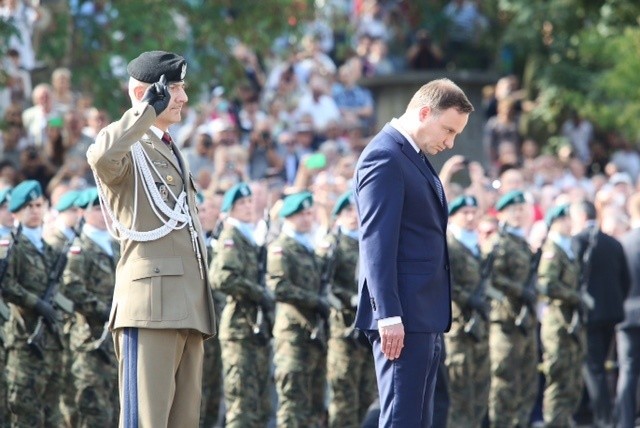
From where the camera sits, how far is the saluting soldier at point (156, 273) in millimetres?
6867

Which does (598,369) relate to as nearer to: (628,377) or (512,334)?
(628,377)

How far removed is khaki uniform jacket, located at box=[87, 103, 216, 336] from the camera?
6.86 meters

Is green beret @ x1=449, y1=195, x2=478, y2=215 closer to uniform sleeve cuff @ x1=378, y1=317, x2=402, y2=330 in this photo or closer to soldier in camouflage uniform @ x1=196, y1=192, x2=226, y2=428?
soldier in camouflage uniform @ x1=196, y1=192, x2=226, y2=428

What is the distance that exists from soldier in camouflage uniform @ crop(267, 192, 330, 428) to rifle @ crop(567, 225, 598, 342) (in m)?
2.32

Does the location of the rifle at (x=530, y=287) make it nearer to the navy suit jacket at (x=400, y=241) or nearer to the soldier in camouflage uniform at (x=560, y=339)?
the soldier in camouflage uniform at (x=560, y=339)

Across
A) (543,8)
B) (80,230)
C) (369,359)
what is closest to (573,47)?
(543,8)

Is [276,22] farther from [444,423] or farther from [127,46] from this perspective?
[444,423]

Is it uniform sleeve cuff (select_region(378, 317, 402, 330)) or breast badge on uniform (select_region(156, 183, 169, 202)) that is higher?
breast badge on uniform (select_region(156, 183, 169, 202))

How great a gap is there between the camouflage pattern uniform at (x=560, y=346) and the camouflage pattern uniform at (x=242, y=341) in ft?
8.82

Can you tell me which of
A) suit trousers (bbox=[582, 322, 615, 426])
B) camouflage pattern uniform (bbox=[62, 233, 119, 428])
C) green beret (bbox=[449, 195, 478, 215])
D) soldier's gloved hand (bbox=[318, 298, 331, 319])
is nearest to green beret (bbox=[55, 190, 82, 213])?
camouflage pattern uniform (bbox=[62, 233, 119, 428])

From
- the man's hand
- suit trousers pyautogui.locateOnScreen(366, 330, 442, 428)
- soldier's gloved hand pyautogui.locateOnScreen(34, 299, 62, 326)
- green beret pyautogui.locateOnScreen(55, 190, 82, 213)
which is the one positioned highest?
green beret pyautogui.locateOnScreen(55, 190, 82, 213)

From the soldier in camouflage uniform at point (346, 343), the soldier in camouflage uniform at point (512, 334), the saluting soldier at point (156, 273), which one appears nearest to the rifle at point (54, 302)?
the soldier in camouflage uniform at point (346, 343)

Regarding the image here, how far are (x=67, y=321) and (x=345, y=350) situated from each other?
2.20 m

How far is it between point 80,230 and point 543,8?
11078 millimetres
